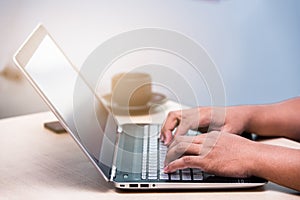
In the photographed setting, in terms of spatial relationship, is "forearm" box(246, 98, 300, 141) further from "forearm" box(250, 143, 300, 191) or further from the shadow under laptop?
the shadow under laptop

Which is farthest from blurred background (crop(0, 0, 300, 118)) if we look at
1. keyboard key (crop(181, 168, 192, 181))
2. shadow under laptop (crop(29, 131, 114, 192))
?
keyboard key (crop(181, 168, 192, 181))

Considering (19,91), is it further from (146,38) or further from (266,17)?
(266,17)

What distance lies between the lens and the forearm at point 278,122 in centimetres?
109

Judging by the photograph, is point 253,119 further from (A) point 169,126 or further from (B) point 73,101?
(B) point 73,101

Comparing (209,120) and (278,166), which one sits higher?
(209,120)

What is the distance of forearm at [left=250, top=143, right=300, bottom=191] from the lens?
787mm

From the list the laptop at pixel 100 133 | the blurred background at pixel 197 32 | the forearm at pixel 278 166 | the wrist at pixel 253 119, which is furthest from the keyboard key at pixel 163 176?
the blurred background at pixel 197 32

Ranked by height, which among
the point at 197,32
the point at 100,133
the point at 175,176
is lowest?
the point at 175,176

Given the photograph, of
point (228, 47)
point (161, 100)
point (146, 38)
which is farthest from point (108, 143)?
point (228, 47)

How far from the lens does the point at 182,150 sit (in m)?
0.87

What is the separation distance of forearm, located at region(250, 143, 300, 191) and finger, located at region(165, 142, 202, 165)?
109 mm

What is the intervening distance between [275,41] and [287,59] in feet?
0.31

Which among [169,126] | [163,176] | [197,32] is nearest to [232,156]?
[163,176]

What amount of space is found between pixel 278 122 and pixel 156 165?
370 millimetres
